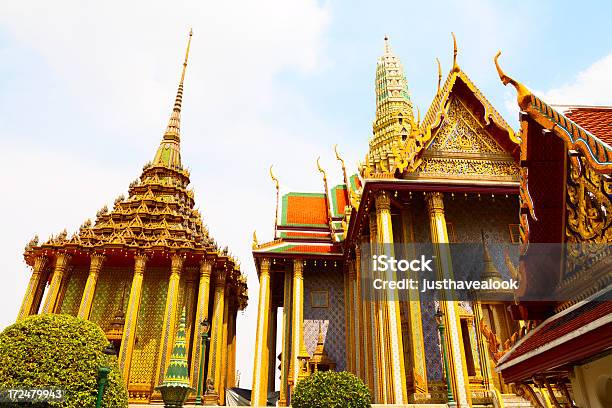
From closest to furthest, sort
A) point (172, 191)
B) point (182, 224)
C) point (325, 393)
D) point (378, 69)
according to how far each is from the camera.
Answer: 1. point (325, 393)
2. point (182, 224)
3. point (172, 191)
4. point (378, 69)

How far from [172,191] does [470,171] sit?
15715 mm

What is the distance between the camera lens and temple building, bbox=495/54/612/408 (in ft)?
8.14

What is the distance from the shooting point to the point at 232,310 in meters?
23.7

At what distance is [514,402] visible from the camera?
9.87 meters

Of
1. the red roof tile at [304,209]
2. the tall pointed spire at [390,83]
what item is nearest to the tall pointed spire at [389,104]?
the tall pointed spire at [390,83]

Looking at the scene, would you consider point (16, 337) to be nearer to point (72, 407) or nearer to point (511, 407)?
point (72, 407)

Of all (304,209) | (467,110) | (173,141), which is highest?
(173,141)

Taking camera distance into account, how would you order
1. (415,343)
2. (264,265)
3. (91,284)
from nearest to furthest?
(415,343) → (264,265) → (91,284)

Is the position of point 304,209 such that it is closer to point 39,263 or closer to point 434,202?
point 434,202

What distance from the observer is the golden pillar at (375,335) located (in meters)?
10.5

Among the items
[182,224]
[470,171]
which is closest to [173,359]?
[470,171]

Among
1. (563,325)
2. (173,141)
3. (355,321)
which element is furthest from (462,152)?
(173,141)

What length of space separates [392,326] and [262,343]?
629 centimetres

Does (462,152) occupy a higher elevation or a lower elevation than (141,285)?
higher
